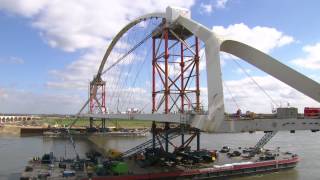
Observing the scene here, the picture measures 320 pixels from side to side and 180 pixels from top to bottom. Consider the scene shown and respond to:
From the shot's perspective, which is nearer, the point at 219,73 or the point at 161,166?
the point at 219,73

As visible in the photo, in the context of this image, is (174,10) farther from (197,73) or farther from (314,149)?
(314,149)

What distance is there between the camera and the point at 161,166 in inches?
1548

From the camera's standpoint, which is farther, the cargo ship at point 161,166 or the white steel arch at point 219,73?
the cargo ship at point 161,166

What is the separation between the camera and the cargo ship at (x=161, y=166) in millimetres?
35875

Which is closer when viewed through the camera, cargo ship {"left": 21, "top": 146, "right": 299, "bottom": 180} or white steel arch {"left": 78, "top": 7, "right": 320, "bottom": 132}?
white steel arch {"left": 78, "top": 7, "right": 320, "bottom": 132}

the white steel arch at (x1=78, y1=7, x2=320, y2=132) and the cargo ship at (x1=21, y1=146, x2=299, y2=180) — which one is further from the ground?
the white steel arch at (x1=78, y1=7, x2=320, y2=132)

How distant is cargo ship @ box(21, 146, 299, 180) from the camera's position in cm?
3588

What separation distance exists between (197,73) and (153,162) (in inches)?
388

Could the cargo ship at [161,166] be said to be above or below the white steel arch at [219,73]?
below

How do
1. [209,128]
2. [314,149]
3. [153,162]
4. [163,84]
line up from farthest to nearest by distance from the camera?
1. [314,149]
2. [163,84]
3. [153,162]
4. [209,128]

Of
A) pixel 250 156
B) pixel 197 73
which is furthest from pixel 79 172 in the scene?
pixel 250 156

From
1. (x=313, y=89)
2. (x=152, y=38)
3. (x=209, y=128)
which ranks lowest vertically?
(x=209, y=128)

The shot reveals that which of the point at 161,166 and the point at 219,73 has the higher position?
the point at 219,73

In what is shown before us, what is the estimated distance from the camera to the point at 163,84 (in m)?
42.6
